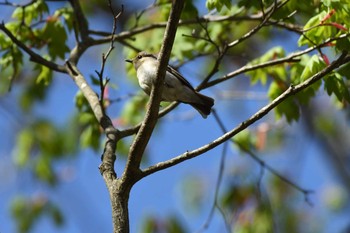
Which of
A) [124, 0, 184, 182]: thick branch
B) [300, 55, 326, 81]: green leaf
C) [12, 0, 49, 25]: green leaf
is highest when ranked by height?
Answer: [12, 0, 49, 25]: green leaf

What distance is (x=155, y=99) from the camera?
3.14 m

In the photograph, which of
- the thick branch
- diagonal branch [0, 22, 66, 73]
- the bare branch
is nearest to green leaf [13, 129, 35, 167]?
diagonal branch [0, 22, 66, 73]

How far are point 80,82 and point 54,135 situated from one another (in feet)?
14.5

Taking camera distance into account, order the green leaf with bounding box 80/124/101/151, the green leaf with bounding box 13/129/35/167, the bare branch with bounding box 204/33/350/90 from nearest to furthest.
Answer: the bare branch with bounding box 204/33/350/90
the green leaf with bounding box 80/124/101/151
the green leaf with bounding box 13/129/35/167

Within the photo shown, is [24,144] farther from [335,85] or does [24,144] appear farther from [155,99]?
[155,99]

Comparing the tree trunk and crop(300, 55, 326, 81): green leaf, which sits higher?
crop(300, 55, 326, 81): green leaf

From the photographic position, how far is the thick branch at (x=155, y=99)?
2898mm

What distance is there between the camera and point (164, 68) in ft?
9.99

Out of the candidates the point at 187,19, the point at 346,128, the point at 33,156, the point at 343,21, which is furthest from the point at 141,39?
the point at 346,128

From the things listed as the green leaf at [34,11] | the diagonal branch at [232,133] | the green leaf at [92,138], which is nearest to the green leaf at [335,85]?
the diagonal branch at [232,133]

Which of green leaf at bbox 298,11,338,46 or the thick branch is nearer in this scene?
the thick branch

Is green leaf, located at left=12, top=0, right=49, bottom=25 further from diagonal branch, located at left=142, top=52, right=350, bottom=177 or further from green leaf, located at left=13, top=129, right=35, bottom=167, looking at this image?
green leaf, located at left=13, top=129, right=35, bottom=167

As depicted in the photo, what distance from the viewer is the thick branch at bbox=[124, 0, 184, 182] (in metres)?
2.90

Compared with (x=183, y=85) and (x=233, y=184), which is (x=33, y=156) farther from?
(x=183, y=85)
